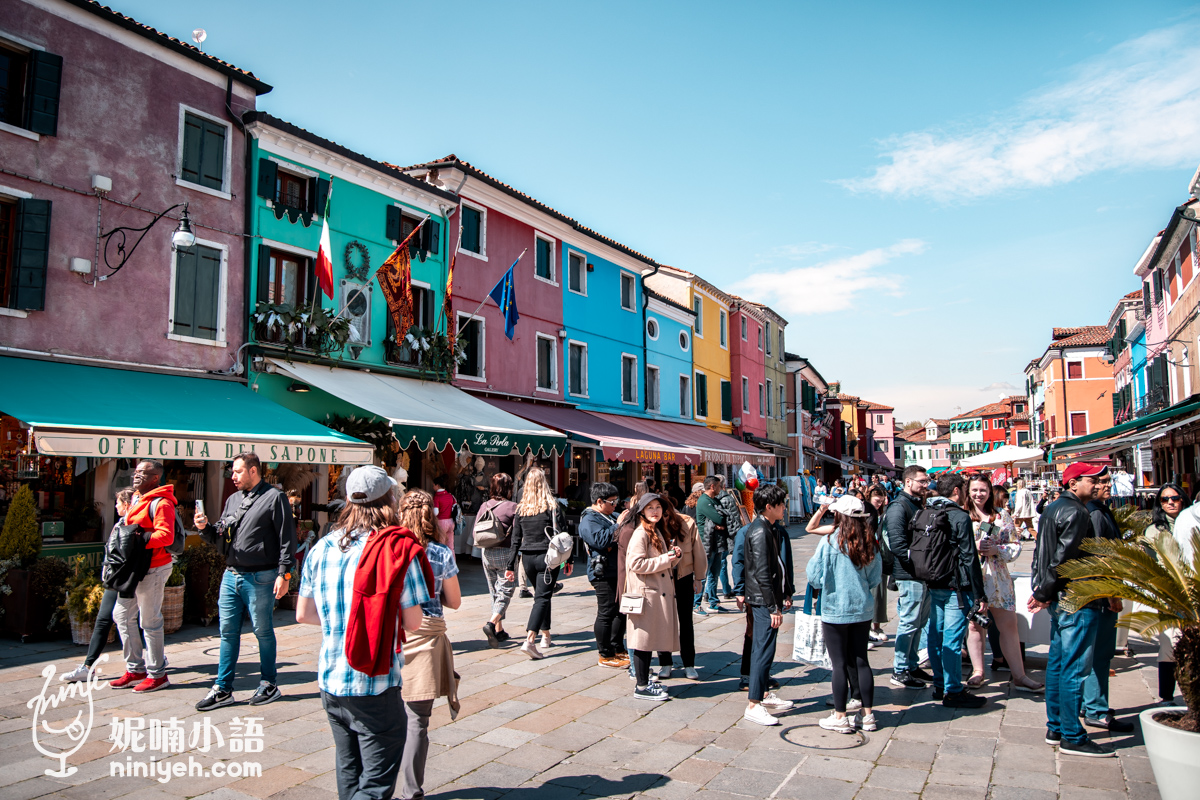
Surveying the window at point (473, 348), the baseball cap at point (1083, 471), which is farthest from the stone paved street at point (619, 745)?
the window at point (473, 348)

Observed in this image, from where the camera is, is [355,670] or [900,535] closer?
[355,670]

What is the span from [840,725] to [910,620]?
1.40 metres

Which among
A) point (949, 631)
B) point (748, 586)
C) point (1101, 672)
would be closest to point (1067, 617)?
point (1101, 672)

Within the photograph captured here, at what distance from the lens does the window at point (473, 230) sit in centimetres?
1725

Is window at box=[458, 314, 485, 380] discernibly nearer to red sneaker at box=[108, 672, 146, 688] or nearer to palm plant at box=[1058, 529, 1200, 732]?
red sneaker at box=[108, 672, 146, 688]

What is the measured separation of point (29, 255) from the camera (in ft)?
32.4

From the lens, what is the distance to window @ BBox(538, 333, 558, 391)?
64.8 feet

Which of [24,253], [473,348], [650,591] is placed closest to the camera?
[650,591]

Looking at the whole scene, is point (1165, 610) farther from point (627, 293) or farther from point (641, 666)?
point (627, 293)

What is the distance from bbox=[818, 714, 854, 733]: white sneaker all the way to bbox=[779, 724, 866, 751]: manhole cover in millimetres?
27

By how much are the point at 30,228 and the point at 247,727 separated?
8115 millimetres

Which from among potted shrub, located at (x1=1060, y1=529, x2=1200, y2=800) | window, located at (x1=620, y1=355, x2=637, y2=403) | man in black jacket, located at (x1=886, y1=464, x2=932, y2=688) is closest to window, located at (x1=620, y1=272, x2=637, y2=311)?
window, located at (x1=620, y1=355, x2=637, y2=403)

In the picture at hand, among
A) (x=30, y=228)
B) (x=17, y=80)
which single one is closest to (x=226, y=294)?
(x=30, y=228)

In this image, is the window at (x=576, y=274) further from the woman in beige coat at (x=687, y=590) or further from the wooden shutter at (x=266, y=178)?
the woman in beige coat at (x=687, y=590)
